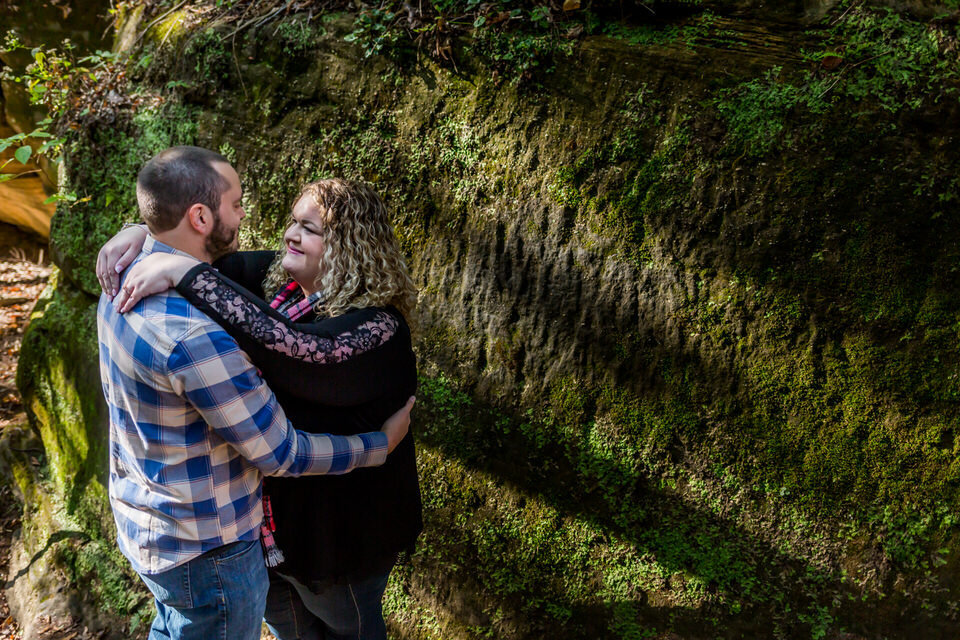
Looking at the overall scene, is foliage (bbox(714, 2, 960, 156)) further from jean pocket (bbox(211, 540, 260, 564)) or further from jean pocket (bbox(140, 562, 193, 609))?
jean pocket (bbox(140, 562, 193, 609))

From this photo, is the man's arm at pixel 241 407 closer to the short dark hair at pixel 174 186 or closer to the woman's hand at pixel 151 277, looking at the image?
the woman's hand at pixel 151 277

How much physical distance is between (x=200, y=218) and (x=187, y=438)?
29.2 inches

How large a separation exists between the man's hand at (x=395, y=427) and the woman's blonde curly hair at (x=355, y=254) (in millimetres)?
404

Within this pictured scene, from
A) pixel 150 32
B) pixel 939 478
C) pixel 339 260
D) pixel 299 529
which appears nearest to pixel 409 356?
pixel 339 260

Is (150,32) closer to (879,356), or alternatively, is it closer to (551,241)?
(551,241)

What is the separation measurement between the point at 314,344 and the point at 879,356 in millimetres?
2291

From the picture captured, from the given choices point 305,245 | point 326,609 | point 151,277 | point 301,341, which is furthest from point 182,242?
point 326,609

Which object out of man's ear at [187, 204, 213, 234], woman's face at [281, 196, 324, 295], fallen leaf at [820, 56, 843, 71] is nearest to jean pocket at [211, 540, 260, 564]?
woman's face at [281, 196, 324, 295]

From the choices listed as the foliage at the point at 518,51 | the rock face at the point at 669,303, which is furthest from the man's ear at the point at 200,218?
the foliage at the point at 518,51

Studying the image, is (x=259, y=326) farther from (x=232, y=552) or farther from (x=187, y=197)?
(x=232, y=552)

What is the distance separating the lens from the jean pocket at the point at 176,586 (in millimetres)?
1961

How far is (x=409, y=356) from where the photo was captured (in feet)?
7.49

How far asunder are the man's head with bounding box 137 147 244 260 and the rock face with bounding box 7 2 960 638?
4.12 feet

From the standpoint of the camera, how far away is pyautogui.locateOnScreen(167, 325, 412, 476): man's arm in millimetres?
1741
